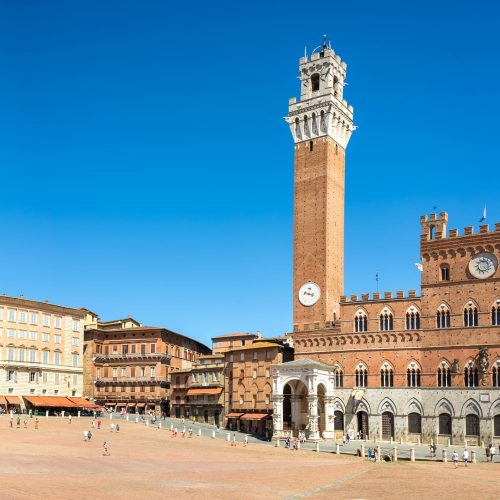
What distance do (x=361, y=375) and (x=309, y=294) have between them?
32.8ft

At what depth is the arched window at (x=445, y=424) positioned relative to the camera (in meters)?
70.4

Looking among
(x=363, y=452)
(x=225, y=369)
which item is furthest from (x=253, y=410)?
(x=363, y=452)

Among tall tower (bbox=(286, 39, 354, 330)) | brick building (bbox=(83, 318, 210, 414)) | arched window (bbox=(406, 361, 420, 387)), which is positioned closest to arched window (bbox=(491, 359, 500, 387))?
arched window (bbox=(406, 361, 420, 387))

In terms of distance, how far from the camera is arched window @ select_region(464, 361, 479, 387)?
69625 mm

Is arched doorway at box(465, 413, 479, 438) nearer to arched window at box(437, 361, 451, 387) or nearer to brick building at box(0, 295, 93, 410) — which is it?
arched window at box(437, 361, 451, 387)

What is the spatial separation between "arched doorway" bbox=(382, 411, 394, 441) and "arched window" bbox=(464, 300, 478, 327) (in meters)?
11.1

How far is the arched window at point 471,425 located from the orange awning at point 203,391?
1222 inches

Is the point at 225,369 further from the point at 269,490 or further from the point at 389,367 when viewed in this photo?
the point at 269,490

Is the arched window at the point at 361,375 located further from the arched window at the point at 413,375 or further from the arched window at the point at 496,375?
the arched window at the point at 496,375

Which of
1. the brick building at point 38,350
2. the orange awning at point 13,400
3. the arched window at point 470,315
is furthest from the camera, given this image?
the brick building at point 38,350

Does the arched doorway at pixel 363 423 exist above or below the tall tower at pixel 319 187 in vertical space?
below

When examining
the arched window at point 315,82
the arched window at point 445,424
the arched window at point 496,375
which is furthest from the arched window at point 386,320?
the arched window at point 315,82

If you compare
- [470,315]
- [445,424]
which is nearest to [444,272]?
[470,315]

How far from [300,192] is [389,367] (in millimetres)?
20678
